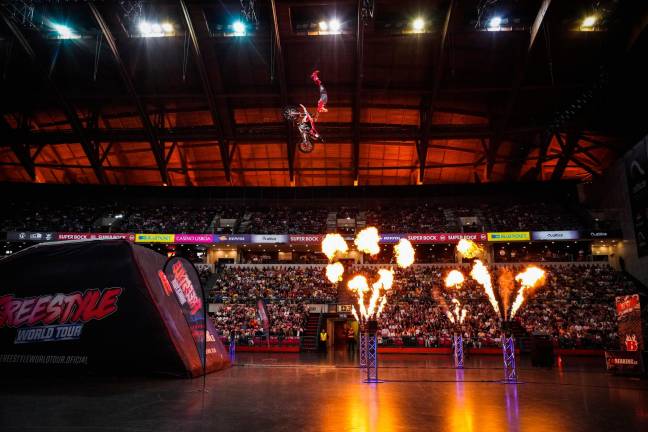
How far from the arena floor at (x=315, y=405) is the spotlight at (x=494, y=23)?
2138 centimetres

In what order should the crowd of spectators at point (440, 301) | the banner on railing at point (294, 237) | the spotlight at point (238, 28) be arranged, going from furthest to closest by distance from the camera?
1. the banner on railing at point (294, 237)
2. the spotlight at point (238, 28)
3. the crowd of spectators at point (440, 301)

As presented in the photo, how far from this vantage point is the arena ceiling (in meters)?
25.5

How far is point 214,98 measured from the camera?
100 feet

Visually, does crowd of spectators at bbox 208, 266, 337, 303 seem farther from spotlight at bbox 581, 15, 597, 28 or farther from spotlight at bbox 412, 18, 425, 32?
spotlight at bbox 581, 15, 597, 28

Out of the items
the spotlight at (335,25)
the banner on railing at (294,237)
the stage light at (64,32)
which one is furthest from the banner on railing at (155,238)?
the spotlight at (335,25)

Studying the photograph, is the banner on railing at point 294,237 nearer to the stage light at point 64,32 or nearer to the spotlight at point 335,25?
the stage light at point 64,32

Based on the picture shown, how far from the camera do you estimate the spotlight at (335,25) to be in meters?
26.1

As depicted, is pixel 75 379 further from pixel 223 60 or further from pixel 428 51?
pixel 428 51

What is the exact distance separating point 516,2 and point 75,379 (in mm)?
27888

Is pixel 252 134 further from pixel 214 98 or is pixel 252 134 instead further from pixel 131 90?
pixel 131 90

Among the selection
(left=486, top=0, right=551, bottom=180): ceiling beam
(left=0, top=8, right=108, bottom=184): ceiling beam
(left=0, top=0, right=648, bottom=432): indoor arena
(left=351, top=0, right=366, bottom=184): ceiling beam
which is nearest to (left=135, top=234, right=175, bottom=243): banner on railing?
(left=0, top=0, right=648, bottom=432): indoor arena

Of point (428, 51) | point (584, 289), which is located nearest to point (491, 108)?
point (428, 51)

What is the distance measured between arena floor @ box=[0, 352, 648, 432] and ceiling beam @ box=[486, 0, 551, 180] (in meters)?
20.5

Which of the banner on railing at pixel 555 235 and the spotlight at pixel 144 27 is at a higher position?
the spotlight at pixel 144 27
